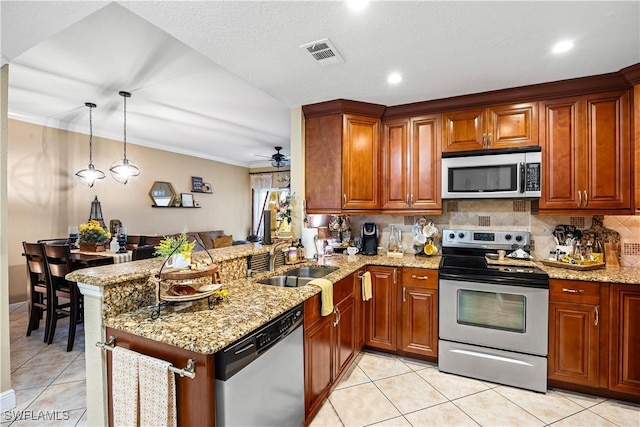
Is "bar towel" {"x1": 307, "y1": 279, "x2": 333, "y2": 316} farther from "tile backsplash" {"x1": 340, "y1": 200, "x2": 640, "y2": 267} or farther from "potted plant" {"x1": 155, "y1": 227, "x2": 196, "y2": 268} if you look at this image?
"tile backsplash" {"x1": 340, "y1": 200, "x2": 640, "y2": 267}

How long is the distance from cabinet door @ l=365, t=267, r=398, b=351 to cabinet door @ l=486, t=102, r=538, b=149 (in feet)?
5.05

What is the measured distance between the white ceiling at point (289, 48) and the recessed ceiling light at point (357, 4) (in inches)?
1.5

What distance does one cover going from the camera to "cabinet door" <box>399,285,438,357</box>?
8.70 feet

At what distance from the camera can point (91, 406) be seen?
1508 millimetres

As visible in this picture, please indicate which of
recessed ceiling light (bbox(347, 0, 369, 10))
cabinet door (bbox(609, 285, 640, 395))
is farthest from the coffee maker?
recessed ceiling light (bbox(347, 0, 369, 10))

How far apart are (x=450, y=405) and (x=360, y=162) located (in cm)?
219

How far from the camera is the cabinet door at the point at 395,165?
10.2 feet

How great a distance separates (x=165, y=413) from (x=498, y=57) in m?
2.81

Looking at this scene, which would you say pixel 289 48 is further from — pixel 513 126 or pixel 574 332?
pixel 574 332

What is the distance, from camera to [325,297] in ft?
6.53

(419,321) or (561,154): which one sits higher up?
(561,154)

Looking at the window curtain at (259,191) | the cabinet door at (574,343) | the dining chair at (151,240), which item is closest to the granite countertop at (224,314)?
the cabinet door at (574,343)

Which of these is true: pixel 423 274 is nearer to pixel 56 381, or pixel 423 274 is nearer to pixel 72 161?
pixel 56 381

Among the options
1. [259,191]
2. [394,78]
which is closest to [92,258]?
[394,78]
